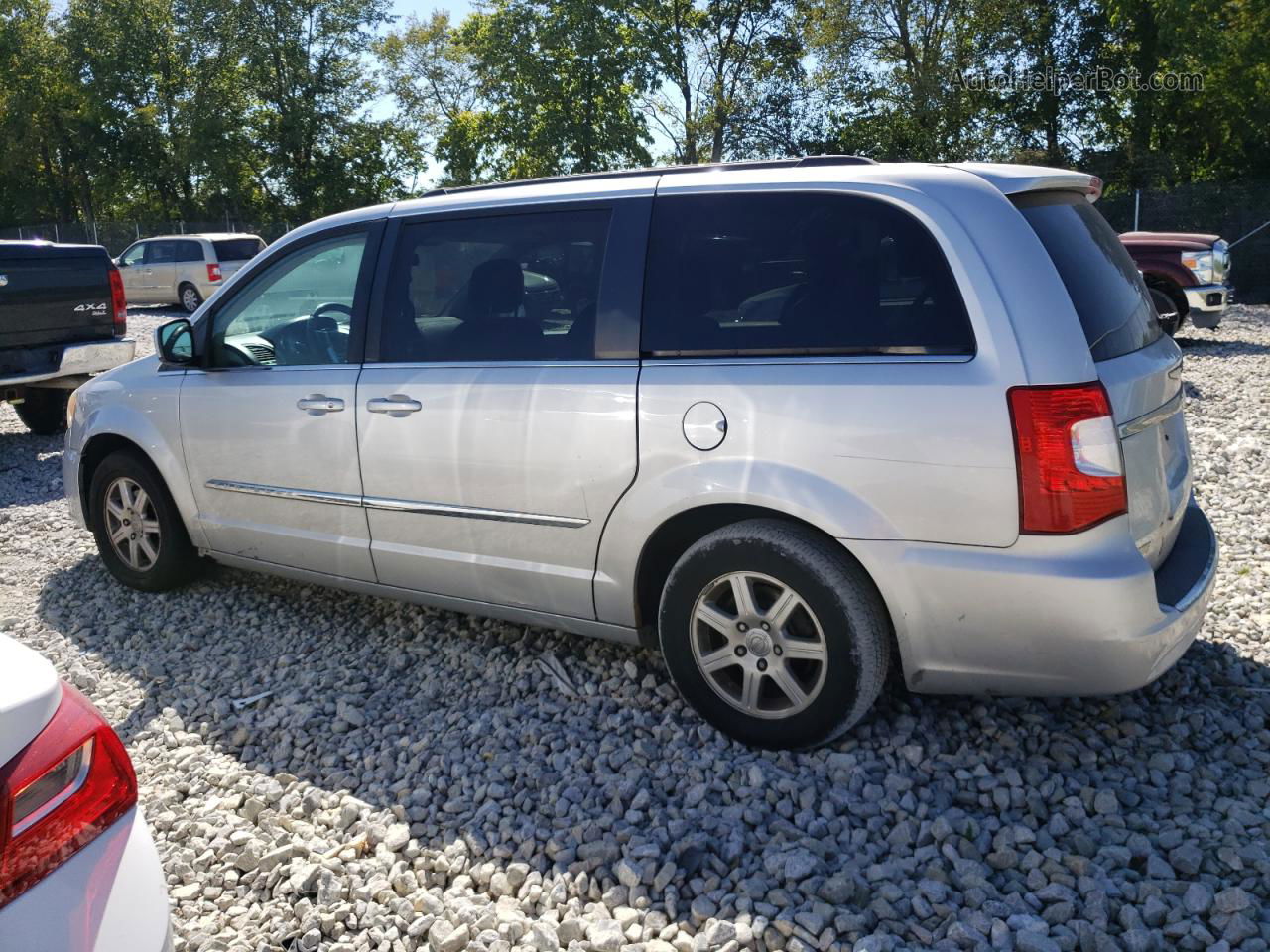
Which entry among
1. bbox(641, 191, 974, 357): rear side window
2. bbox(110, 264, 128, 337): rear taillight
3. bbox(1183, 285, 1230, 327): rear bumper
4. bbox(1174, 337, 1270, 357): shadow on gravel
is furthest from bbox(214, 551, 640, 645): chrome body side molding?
bbox(1174, 337, 1270, 357): shadow on gravel

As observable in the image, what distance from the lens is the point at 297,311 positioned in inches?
188

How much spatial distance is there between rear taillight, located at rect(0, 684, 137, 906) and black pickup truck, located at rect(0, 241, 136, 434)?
8086mm

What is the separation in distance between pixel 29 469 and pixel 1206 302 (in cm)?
1221

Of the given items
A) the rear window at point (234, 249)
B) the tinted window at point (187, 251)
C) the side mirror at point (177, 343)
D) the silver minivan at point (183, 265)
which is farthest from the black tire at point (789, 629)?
the tinted window at point (187, 251)

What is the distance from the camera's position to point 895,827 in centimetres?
311

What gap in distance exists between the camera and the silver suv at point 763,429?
9.96 feet

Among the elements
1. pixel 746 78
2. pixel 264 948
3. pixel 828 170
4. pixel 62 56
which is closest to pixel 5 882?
pixel 264 948

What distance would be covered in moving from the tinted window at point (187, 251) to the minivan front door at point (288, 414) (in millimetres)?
20203

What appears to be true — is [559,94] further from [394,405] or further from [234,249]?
[394,405]

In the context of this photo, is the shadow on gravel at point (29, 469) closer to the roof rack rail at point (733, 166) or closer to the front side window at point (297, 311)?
the front side window at point (297, 311)

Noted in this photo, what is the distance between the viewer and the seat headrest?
13.3ft

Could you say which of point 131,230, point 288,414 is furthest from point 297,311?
point 131,230

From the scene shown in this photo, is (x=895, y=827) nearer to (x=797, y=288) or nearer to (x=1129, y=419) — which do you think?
(x=1129, y=419)

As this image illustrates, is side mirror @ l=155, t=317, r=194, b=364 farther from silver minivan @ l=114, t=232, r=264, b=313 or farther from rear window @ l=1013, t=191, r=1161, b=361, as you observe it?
silver minivan @ l=114, t=232, r=264, b=313
